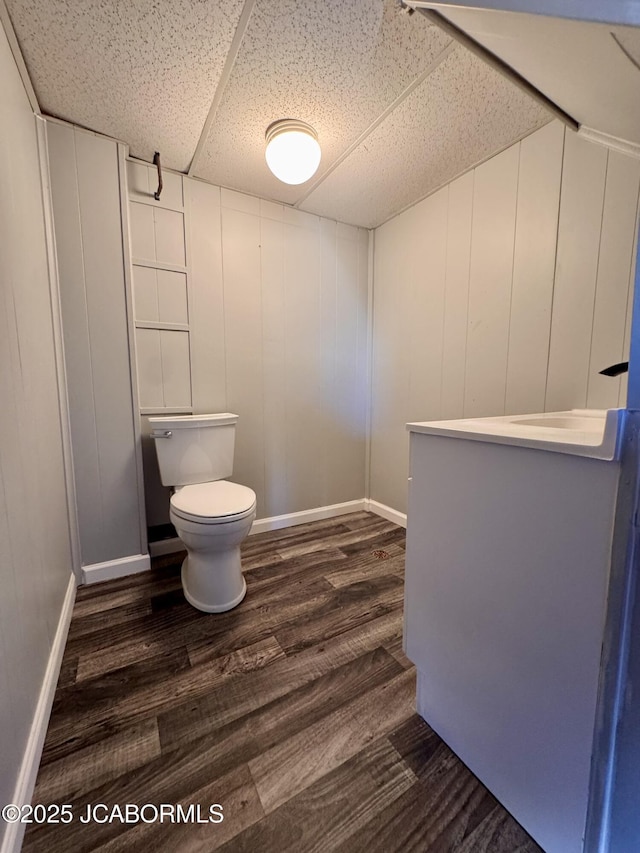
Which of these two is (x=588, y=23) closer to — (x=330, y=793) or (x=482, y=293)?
(x=482, y=293)

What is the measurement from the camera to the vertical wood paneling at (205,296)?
1.82m

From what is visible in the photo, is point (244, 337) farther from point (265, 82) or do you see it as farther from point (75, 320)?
point (265, 82)

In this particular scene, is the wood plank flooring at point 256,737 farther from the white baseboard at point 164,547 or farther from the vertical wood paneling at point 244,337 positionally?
the vertical wood paneling at point 244,337

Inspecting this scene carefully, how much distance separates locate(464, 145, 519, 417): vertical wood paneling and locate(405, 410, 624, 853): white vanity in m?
1.00

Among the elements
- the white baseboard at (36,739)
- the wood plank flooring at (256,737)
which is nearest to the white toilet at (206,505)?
the wood plank flooring at (256,737)

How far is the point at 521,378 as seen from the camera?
1.56 m

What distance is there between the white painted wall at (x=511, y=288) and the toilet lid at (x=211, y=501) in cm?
118

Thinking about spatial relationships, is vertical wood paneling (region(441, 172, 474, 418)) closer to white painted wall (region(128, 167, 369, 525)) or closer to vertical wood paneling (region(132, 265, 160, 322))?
white painted wall (region(128, 167, 369, 525))

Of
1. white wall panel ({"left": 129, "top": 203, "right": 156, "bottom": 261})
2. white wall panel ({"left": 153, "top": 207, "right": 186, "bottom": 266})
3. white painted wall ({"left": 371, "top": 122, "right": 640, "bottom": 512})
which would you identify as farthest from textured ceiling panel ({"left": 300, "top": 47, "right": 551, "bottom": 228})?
white wall panel ({"left": 129, "top": 203, "right": 156, "bottom": 261})

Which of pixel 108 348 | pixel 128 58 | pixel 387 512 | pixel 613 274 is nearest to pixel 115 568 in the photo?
pixel 108 348

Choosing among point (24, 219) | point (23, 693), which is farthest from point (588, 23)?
point (23, 693)

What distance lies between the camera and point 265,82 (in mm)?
1209

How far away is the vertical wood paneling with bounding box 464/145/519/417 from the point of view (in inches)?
61.7

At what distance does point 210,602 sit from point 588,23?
1.87m
